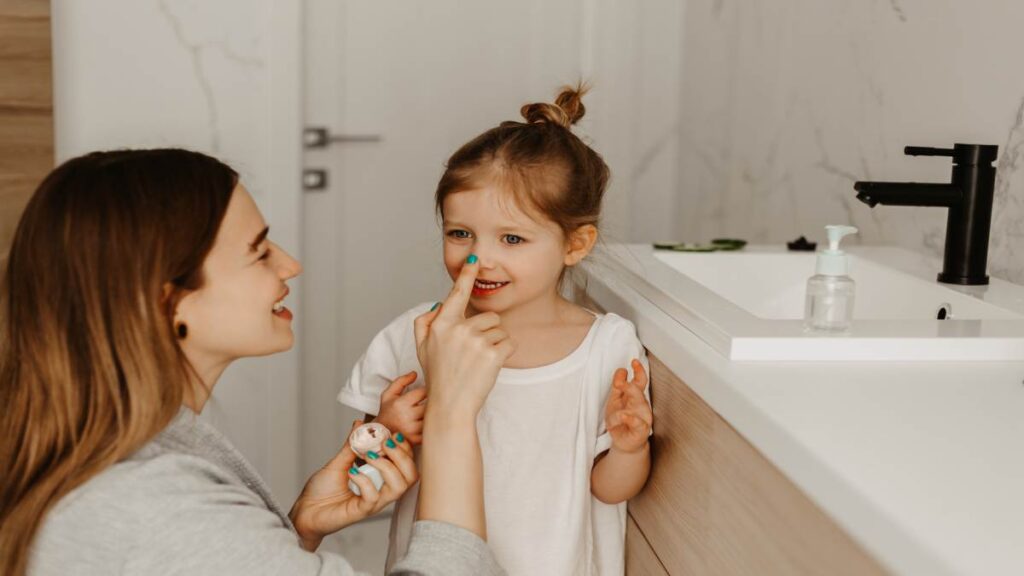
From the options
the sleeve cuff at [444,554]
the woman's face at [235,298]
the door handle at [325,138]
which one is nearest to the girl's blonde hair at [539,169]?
the woman's face at [235,298]

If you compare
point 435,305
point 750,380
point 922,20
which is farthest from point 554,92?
point 750,380

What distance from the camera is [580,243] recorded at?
4.56ft

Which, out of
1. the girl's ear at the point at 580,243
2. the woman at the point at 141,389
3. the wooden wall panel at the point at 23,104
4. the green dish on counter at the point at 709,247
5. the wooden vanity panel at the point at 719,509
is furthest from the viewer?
the wooden wall panel at the point at 23,104

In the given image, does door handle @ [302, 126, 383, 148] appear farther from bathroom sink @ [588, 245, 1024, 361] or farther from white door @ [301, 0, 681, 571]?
bathroom sink @ [588, 245, 1024, 361]

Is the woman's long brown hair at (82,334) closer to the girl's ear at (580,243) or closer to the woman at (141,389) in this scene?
the woman at (141,389)

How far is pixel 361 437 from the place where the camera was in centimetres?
118

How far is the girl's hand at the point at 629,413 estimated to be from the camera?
3.91 feet

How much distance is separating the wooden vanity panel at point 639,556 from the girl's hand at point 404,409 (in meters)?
0.29

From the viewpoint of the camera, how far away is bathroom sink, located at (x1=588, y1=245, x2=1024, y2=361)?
1.03 meters

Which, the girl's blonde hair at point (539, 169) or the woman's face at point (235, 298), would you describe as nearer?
the woman's face at point (235, 298)

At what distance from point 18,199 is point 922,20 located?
152cm

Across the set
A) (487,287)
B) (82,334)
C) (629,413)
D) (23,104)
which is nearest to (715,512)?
(629,413)

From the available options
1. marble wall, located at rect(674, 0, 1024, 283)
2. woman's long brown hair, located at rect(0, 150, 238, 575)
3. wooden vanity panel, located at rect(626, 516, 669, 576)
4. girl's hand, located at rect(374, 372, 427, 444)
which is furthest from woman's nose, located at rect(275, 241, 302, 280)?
marble wall, located at rect(674, 0, 1024, 283)

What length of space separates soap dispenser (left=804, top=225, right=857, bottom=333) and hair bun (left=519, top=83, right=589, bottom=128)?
408 mm
